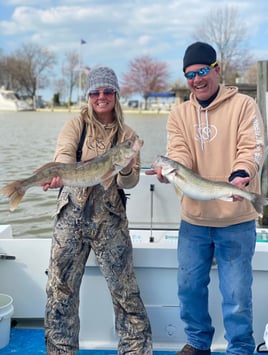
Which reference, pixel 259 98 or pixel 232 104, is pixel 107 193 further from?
pixel 259 98

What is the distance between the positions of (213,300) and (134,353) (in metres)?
0.72

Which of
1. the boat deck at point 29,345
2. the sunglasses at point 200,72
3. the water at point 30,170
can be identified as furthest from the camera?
the water at point 30,170

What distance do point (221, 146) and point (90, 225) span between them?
942mm

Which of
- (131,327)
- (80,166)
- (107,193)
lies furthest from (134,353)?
(80,166)

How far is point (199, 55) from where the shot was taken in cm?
285

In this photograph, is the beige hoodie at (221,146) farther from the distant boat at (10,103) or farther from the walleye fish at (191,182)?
the distant boat at (10,103)

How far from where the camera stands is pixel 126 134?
3000mm

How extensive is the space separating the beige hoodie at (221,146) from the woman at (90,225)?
35cm

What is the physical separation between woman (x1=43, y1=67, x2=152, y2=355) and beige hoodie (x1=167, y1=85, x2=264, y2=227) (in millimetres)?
353

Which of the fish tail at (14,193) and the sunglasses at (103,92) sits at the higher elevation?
the sunglasses at (103,92)

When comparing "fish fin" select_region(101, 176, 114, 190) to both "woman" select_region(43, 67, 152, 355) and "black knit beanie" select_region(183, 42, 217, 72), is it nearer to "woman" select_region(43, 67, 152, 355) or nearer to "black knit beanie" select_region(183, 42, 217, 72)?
"woman" select_region(43, 67, 152, 355)

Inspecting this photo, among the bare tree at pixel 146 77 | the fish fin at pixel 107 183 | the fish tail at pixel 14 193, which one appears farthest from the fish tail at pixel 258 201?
the bare tree at pixel 146 77

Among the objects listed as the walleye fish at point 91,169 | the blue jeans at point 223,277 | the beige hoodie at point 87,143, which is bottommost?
the blue jeans at point 223,277

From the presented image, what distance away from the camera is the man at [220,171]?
2838 millimetres
